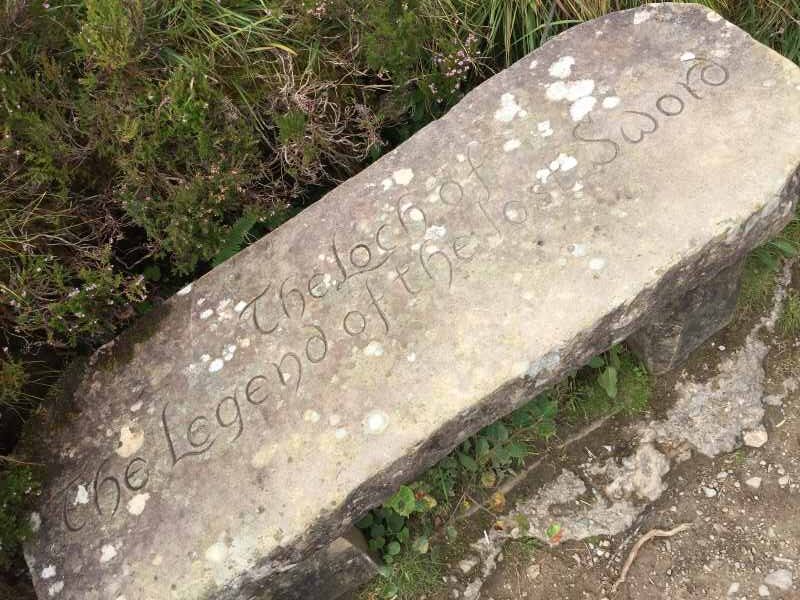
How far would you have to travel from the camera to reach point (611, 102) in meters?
2.50

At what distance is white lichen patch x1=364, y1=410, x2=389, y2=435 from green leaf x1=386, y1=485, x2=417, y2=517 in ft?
1.37

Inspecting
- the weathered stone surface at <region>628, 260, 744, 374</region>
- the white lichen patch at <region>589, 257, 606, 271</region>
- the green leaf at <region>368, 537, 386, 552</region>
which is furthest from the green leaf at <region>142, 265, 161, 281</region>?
the weathered stone surface at <region>628, 260, 744, 374</region>

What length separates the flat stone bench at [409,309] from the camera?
2.18m

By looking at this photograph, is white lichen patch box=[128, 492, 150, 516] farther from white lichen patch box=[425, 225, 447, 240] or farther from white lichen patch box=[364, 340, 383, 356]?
white lichen patch box=[425, 225, 447, 240]

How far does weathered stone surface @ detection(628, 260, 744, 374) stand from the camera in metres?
2.76

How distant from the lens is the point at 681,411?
2.95 metres

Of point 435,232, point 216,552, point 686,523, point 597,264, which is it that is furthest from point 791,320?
point 216,552

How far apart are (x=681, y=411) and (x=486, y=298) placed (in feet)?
4.07

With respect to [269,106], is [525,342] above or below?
below

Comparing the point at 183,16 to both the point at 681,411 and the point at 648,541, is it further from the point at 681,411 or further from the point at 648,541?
the point at 648,541

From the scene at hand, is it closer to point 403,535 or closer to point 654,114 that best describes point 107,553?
point 403,535

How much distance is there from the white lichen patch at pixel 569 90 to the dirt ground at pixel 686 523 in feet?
4.36

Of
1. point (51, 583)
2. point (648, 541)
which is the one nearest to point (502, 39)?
point (648, 541)

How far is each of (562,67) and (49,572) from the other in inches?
99.2
